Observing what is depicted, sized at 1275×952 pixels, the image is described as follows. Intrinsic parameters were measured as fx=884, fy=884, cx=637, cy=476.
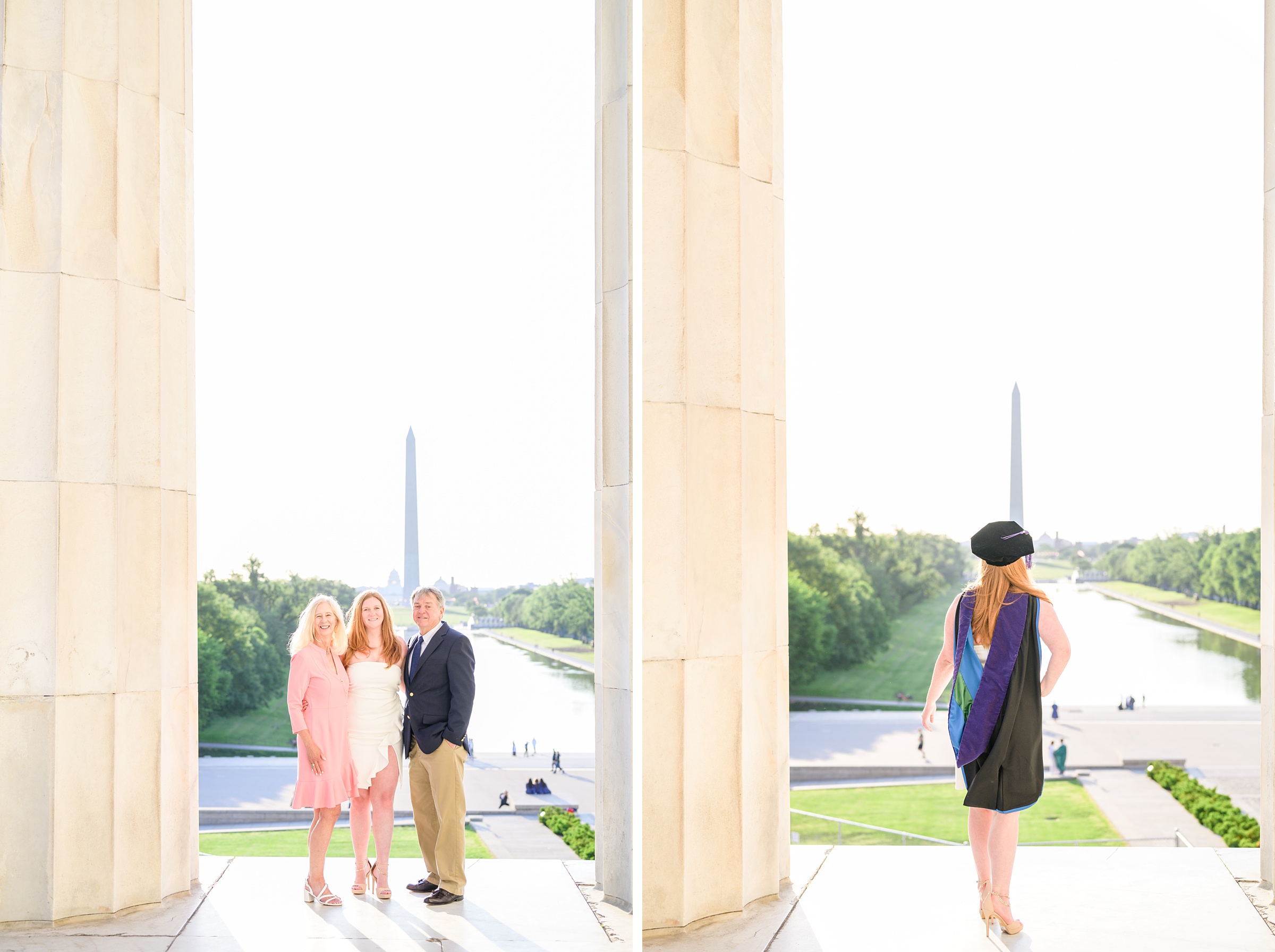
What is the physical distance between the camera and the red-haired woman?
5.30 meters

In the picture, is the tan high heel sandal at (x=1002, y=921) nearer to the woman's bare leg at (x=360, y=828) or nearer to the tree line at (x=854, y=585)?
the woman's bare leg at (x=360, y=828)

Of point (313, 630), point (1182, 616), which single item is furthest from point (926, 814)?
point (313, 630)

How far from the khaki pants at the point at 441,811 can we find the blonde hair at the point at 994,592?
132 inches

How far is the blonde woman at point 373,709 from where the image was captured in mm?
5914

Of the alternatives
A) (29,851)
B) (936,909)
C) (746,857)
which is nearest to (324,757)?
(29,851)

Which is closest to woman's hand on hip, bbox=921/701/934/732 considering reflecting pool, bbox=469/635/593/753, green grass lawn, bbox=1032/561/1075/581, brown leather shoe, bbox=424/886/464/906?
brown leather shoe, bbox=424/886/464/906

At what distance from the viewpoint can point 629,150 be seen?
219 inches

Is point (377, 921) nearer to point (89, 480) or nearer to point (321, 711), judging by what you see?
point (321, 711)

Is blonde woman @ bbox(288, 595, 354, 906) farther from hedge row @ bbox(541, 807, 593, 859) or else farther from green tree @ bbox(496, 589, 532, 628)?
green tree @ bbox(496, 589, 532, 628)

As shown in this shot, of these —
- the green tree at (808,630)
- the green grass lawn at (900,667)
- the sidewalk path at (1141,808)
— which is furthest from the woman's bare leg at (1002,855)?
the green grass lawn at (900,667)

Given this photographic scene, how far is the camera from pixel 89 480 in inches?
221

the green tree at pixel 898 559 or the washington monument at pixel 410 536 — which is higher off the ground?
the washington monument at pixel 410 536

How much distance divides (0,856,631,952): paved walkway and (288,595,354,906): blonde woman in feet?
1.55

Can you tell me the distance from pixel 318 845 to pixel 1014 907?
454cm
